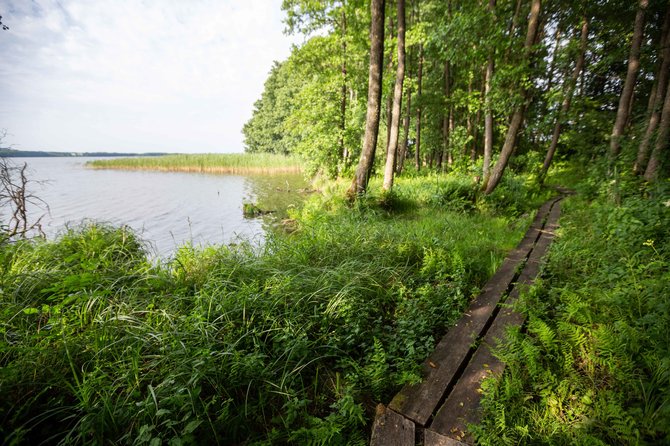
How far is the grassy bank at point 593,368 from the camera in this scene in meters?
1.64

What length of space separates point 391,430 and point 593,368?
1649 millimetres

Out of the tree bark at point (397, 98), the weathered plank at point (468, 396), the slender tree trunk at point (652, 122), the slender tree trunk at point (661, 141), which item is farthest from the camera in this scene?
the tree bark at point (397, 98)

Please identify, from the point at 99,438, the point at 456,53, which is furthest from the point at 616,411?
the point at 456,53

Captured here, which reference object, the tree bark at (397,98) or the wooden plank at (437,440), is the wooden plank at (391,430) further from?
the tree bark at (397,98)

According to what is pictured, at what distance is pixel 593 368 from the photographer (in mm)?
2045

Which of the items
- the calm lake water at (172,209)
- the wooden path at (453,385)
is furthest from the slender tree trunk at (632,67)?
the calm lake water at (172,209)

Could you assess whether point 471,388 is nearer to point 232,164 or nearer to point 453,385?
point 453,385

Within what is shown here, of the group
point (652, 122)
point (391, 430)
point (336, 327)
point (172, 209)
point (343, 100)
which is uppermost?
point (343, 100)

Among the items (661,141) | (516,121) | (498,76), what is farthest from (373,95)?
(661,141)

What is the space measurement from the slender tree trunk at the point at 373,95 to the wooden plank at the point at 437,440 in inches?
237

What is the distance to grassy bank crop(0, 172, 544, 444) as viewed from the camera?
182 cm

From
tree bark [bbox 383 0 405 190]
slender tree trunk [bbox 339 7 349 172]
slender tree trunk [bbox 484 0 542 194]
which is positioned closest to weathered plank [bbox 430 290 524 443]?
tree bark [bbox 383 0 405 190]

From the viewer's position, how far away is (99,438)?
1.64 meters

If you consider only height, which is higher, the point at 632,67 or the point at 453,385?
the point at 632,67
